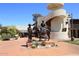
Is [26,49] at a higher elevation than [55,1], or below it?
below

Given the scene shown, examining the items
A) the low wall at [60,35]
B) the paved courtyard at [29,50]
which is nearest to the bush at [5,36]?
the paved courtyard at [29,50]

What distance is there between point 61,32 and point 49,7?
1.16m

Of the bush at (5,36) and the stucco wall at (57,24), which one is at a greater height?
the stucco wall at (57,24)

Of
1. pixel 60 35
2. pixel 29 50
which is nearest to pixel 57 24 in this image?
pixel 60 35

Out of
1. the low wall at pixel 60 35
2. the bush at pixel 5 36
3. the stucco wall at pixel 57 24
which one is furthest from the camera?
the stucco wall at pixel 57 24

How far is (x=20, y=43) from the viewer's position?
8805 mm

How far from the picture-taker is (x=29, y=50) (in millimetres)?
8578

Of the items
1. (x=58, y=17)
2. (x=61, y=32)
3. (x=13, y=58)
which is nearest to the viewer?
(x=13, y=58)

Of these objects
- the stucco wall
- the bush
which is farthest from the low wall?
the bush

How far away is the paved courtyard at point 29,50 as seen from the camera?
27.7ft

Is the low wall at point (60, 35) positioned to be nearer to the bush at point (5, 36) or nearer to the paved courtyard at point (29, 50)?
the paved courtyard at point (29, 50)

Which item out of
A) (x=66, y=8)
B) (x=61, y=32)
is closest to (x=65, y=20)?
(x=61, y=32)

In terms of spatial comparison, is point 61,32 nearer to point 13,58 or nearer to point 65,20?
point 65,20

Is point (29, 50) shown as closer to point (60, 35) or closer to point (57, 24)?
point (60, 35)
